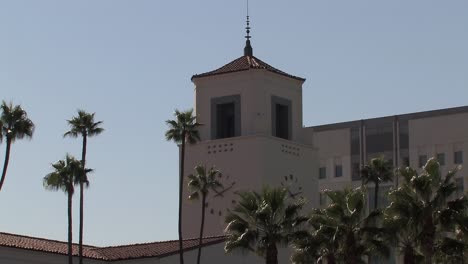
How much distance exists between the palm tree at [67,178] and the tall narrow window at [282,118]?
1549 centimetres

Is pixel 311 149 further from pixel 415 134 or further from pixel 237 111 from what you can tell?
pixel 415 134

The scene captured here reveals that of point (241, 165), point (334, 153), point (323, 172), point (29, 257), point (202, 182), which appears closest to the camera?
point (29, 257)

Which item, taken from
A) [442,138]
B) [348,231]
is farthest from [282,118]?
[348,231]

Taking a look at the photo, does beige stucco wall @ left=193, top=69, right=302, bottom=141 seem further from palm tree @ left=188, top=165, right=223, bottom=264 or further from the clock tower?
palm tree @ left=188, top=165, right=223, bottom=264

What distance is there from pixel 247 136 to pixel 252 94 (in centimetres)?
236

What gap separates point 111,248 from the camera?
72688 millimetres

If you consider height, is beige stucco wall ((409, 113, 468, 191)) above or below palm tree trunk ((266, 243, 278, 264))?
above

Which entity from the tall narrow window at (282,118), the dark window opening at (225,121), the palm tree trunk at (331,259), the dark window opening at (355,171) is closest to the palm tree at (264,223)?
the palm tree trunk at (331,259)

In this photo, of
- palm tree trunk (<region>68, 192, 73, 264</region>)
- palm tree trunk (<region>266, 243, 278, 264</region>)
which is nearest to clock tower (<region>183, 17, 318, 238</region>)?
palm tree trunk (<region>68, 192, 73, 264</region>)

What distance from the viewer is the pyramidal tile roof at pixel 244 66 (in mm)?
78438

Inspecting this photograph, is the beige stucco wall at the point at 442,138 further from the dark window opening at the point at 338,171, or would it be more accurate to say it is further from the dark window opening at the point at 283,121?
the dark window opening at the point at 283,121

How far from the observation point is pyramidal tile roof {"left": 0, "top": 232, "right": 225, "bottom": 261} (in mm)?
68625

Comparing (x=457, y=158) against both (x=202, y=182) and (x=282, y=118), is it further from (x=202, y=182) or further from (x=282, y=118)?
(x=202, y=182)

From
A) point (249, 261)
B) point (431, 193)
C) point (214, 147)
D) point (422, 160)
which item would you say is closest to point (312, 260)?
point (431, 193)
